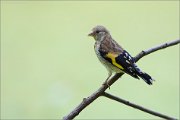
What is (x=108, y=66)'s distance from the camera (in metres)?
1.32

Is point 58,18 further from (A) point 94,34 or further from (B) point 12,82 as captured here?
(A) point 94,34

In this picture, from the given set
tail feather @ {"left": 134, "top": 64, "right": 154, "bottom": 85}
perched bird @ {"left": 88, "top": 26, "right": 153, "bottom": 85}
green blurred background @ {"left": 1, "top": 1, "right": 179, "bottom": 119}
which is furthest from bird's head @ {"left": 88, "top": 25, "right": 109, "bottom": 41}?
green blurred background @ {"left": 1, "top": 1, "right": 179, "bottom": 119}

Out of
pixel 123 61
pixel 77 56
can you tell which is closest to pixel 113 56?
pixel 123 61

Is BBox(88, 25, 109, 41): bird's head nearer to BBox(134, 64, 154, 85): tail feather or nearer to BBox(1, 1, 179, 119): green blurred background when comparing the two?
BBox(134, 64, 154, 85): tail feather

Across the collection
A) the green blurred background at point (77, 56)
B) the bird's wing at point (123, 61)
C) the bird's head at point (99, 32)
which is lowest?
the green blurred background at point (77, 56)

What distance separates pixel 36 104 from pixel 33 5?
165 centimetres

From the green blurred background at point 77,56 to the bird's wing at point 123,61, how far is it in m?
1.99

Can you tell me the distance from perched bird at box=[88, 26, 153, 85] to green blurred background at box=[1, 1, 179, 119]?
195 centimetres

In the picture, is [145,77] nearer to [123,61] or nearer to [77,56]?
[123,61]

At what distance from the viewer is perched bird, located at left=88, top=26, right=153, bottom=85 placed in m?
1.23

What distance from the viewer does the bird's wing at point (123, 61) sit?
123 centimetres

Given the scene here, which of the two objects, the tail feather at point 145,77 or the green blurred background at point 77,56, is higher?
the tail feather at point 145,77

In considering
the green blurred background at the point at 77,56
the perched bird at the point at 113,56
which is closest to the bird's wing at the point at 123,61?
the perched bird at the point at 113,56

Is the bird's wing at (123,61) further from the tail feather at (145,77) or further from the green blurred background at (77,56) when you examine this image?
the green blurred background at (77,56)
